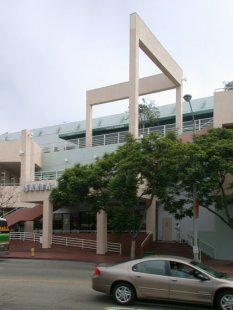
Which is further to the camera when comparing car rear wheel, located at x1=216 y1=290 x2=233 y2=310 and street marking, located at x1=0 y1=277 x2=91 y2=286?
Answer: street marking, located at x1=0 y1=277 x2=91 y2=286

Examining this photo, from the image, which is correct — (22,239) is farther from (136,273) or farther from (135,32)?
(136,273)

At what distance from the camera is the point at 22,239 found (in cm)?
4038

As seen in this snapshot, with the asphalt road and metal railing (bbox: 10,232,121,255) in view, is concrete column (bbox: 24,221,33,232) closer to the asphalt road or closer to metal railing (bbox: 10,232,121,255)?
metal railing (bbox: 10,232,121,255)

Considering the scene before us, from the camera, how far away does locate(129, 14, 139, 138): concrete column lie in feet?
125

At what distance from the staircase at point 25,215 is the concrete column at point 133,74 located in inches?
462

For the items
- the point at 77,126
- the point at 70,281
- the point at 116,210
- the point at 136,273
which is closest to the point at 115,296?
A: the point at 136,273

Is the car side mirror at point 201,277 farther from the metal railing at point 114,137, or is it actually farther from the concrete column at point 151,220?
the metal railing at point 114,137

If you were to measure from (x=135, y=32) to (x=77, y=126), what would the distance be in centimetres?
3649

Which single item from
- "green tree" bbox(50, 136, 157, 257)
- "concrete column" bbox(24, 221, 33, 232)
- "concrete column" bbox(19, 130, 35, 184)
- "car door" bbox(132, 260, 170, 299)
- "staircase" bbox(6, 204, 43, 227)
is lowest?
"car door" bbox(132, 260, 170, 299)

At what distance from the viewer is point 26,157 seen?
45.0 meters

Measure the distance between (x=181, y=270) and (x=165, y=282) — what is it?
502 mm

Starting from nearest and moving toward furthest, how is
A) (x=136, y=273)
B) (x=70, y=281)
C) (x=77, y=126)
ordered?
(x=136, y=273)
(x=70, y=281)
(x=77, y=126)

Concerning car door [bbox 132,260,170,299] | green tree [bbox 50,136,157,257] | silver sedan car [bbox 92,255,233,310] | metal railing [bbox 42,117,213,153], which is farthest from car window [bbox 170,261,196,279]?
metal railing [bbox 42,117,213,153]

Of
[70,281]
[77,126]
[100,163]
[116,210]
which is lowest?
[70,281]
